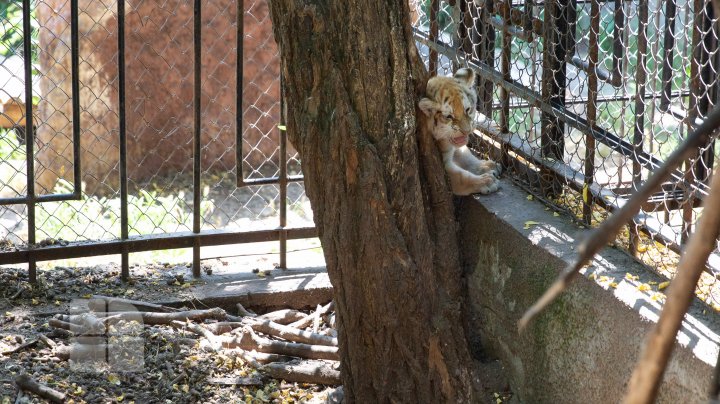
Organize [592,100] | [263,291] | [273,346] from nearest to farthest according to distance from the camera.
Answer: [592,100] → [273,346] → [263,291]

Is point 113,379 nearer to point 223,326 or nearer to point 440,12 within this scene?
point 223,326

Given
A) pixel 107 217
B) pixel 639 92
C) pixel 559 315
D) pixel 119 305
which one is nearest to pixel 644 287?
pixel 559 315

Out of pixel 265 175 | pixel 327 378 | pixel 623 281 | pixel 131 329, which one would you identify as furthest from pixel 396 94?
pixel 265 175

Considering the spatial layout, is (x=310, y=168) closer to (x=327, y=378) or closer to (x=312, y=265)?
(x=327, y=378)

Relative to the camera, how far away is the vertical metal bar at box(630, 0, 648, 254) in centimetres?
357

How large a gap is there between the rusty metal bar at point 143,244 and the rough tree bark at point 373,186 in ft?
5.03

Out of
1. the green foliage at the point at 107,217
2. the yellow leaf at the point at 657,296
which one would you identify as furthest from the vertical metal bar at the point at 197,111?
the yellow leaf at the point at 657,296

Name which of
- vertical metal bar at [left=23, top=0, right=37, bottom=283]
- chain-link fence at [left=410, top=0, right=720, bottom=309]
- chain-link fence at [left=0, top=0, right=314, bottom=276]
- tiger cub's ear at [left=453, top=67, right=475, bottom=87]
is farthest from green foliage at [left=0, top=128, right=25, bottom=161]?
tiger cub's ear at [left=453, top=67, right=475, bottom=87]

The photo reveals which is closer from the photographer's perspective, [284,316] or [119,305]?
[119,305]

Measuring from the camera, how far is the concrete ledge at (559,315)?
310cm

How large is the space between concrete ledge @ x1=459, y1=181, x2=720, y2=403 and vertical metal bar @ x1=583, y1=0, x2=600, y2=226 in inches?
4.9

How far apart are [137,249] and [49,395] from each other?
1239 millimetres

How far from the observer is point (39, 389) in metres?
3.97

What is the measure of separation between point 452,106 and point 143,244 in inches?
76.9
